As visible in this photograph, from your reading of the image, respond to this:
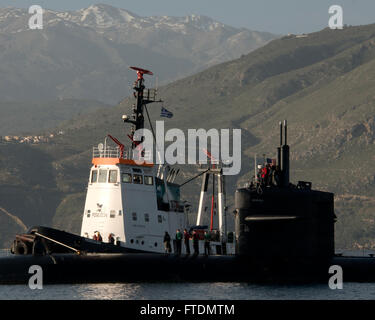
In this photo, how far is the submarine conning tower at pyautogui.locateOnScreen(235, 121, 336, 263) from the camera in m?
52.5

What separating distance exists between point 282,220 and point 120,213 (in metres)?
11.5

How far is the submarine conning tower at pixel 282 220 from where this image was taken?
5247cm

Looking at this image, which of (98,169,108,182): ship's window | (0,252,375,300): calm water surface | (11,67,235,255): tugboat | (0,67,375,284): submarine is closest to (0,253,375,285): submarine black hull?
(0,67,375,284): submarine

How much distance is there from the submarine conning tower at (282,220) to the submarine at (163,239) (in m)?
0.06

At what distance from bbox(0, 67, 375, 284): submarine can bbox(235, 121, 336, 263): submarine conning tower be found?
0.19 feet

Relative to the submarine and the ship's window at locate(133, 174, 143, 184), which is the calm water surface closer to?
the submarine

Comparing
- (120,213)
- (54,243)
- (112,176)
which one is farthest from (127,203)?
(54,243)

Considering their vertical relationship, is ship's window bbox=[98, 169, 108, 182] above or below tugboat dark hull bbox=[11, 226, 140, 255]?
above

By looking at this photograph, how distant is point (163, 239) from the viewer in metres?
60.7

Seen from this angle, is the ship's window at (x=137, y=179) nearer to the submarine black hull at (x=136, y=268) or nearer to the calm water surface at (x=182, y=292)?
the submarine black hull at (x=136, y=268)
